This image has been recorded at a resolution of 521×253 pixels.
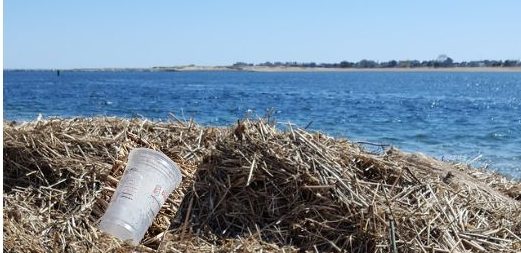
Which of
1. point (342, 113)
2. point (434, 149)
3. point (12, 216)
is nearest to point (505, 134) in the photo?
point (434, 149)

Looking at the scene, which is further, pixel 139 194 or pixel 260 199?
pixel 260 199

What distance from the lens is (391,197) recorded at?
16.4 ft

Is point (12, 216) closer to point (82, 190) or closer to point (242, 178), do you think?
point (82, 190)

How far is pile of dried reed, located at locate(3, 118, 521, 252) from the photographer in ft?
15.4

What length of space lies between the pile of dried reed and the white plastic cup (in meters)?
0.12

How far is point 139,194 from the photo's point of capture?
4.96 meters

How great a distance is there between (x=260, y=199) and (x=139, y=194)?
2.57ft

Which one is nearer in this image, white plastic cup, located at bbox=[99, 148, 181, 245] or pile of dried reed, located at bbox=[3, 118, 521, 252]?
pile of dried reed, located at bbox=[3, 118, 521, 252]

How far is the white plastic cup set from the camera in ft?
15.8

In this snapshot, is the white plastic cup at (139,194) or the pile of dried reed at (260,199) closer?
the pile of dried reed at (260,199)

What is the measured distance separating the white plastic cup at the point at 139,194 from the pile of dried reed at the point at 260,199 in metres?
0.12

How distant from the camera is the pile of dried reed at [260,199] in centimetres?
470

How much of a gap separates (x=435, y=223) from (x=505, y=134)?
2185 cm

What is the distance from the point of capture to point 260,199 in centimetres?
514
